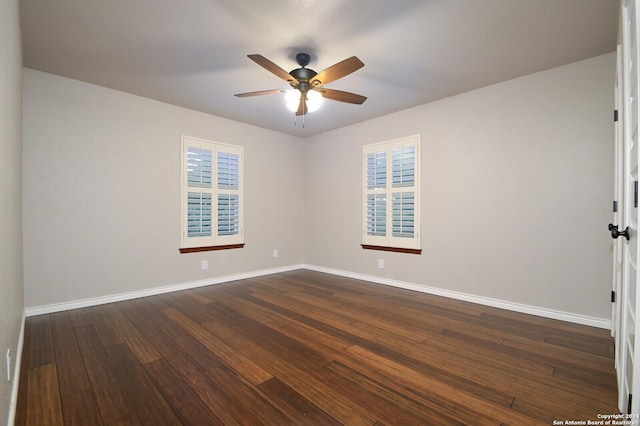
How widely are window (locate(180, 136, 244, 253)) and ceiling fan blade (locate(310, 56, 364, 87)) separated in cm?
235

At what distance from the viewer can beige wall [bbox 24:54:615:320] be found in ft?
9.37

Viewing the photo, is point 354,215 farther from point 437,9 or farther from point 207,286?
point 437,9

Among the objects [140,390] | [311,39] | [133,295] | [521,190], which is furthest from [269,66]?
[133,295]

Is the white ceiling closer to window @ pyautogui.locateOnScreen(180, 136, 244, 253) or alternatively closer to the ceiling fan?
the ceiling fan

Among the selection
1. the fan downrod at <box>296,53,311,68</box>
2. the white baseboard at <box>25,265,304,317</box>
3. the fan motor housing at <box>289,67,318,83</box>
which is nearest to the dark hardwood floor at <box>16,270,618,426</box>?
the white baseboard at <box>25,265,304,317</box>

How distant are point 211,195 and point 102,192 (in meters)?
1.34

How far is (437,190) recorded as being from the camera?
12.7 feet

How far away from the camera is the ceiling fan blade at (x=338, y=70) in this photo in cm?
223

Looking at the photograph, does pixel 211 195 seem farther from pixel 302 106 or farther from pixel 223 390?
pixel 223 390

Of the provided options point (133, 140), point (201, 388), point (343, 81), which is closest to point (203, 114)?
point (133, 140)

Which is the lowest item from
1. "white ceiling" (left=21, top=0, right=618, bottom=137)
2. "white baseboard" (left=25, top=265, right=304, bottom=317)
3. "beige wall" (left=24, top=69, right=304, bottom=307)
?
"white baseboard" (left=25, top=265, right=304, bottom=317)

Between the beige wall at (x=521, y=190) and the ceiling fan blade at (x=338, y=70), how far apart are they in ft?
6.51

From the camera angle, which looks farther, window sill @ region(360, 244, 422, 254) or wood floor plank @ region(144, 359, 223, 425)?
window sill @ region(360, 244, 422, 254)

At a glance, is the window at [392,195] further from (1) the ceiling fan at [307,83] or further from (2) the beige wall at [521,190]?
(1) the ceiling fan at [307,83]
